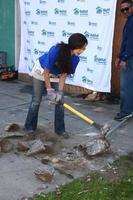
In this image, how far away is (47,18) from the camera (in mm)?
9562

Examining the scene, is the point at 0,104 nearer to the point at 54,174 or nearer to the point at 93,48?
the point at 93,48

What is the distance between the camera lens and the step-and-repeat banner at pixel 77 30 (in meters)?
8.39

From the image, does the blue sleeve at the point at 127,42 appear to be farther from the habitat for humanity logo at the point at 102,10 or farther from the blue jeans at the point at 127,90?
the habitat for humanity logo at the point at 102,10

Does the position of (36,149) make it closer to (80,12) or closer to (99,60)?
(99,60)

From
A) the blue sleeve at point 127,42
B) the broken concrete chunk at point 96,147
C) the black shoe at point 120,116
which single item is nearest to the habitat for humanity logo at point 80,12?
the blue sleeve at point 127,42

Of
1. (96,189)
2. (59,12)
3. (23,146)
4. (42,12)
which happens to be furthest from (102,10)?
(96,189)

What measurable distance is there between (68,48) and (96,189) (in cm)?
191

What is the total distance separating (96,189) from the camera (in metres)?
4.88

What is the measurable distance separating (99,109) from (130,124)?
985 mm

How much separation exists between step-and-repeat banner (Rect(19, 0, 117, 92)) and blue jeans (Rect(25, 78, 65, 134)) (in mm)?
2097

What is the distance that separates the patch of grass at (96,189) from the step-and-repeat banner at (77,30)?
138 inches

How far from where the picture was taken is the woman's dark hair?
5.86 meters

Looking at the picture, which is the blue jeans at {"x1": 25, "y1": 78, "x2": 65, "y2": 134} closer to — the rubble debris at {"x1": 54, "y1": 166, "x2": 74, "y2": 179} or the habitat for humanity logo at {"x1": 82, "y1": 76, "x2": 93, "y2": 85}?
the rubble debris at {"x1": 54, "y1": 166, "x2": 74, "y2": 179}

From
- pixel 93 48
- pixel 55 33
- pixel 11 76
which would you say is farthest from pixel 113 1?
pixel 11 76
